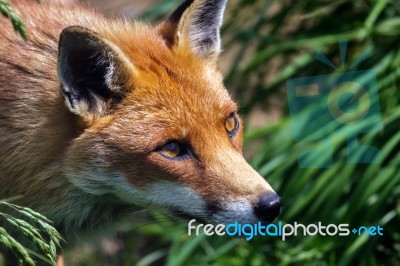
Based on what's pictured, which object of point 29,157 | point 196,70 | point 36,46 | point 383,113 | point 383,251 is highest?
point 36,46

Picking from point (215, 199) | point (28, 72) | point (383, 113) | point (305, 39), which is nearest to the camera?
point (215, 199)

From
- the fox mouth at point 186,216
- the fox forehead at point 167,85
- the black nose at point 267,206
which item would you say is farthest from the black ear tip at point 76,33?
the black nose at point 267,206

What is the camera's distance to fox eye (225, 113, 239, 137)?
3895 millimetres

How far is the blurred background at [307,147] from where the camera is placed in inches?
201

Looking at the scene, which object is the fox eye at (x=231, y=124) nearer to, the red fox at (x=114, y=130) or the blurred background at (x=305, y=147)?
the red fox at (x=114, y=130)

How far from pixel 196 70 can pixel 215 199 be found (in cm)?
72

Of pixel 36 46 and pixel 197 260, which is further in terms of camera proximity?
pixel 197 260

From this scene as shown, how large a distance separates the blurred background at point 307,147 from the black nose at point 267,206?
99 centimetres

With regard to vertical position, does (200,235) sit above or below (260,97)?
below

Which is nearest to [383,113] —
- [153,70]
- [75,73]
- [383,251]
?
[383,251]

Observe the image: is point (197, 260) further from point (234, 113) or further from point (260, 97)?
point (234, 113)

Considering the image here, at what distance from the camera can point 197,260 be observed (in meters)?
5.43

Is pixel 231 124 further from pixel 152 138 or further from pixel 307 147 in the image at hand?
pixel 307 147

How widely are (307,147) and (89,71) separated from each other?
1.97 meters
